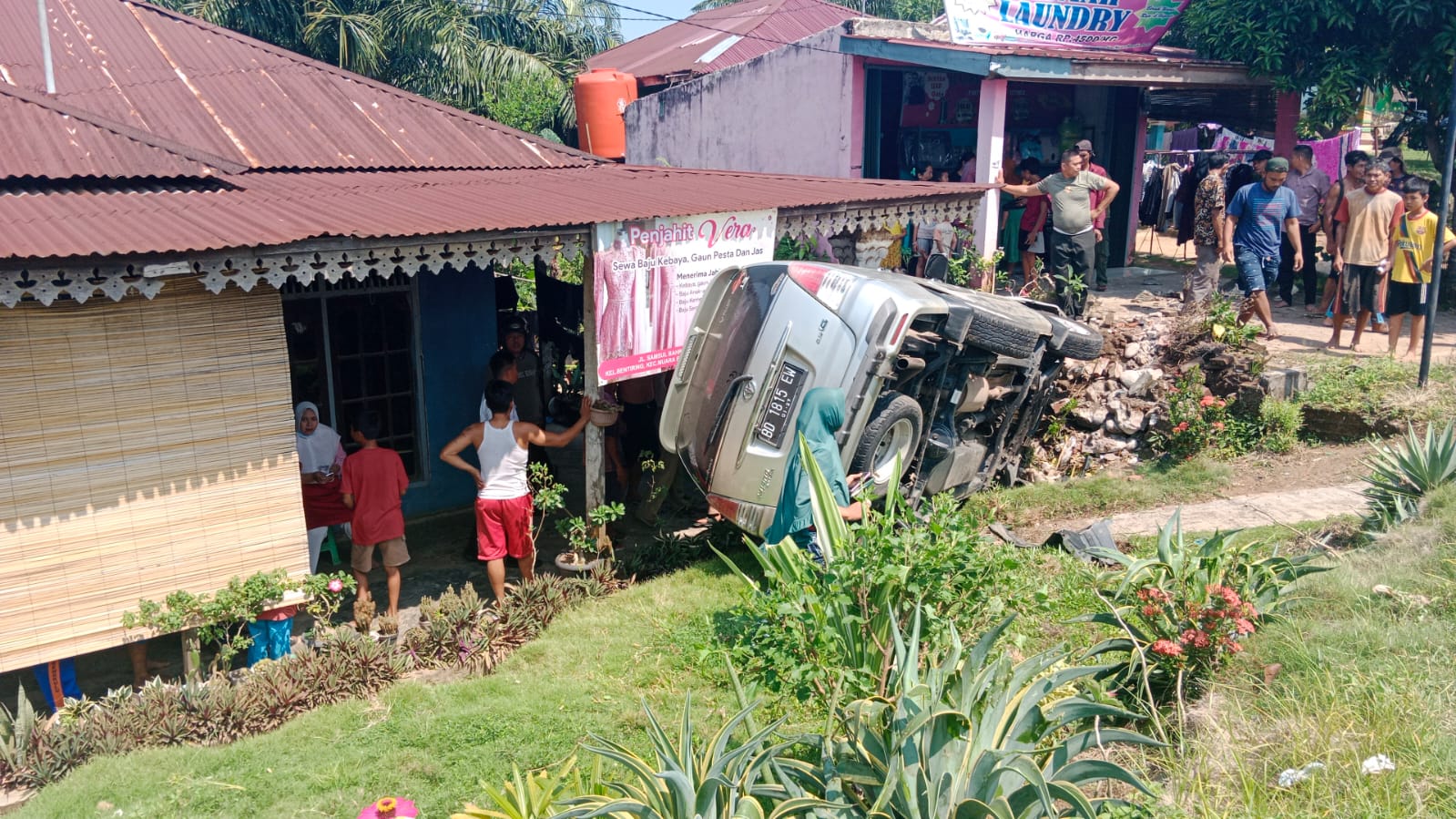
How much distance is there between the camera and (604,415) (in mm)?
7375

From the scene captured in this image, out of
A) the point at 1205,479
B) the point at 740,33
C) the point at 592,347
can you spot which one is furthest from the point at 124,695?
the point at 740,33

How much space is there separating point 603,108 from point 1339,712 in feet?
50.9

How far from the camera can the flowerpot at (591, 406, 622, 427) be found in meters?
7.38

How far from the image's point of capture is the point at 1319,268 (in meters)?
13.5

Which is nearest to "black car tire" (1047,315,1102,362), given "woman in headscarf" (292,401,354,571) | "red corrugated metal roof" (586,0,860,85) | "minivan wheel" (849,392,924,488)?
"minivan wheel" (849,392,924,488)

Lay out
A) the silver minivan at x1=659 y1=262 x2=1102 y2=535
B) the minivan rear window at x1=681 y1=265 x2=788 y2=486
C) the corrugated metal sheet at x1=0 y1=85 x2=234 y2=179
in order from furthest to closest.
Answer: the minivan rear window at x1=681 y1=265 x2=788 y2=486 → the silver minivan at x1=659 y1=262 x2=1102 y2=535 → the corrugated metal sheet at x1=0 y1=85 x2=234 y2=179

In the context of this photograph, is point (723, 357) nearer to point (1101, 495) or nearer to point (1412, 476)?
point (1101, 495)

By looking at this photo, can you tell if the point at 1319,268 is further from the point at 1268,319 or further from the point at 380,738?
the point at 380,738

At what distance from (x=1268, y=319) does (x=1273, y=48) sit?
3913 millimetres

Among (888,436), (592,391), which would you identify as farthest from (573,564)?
(888,436)

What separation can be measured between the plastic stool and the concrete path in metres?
5.26

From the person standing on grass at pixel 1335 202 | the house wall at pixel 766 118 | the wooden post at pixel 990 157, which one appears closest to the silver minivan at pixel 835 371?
the wooden post at pixel 990 157

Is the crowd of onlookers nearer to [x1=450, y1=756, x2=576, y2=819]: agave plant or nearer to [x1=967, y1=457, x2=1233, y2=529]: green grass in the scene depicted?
[x1=967, y1=457, x2=1233, y2=529]: green grass

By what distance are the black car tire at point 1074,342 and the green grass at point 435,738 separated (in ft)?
11.5
